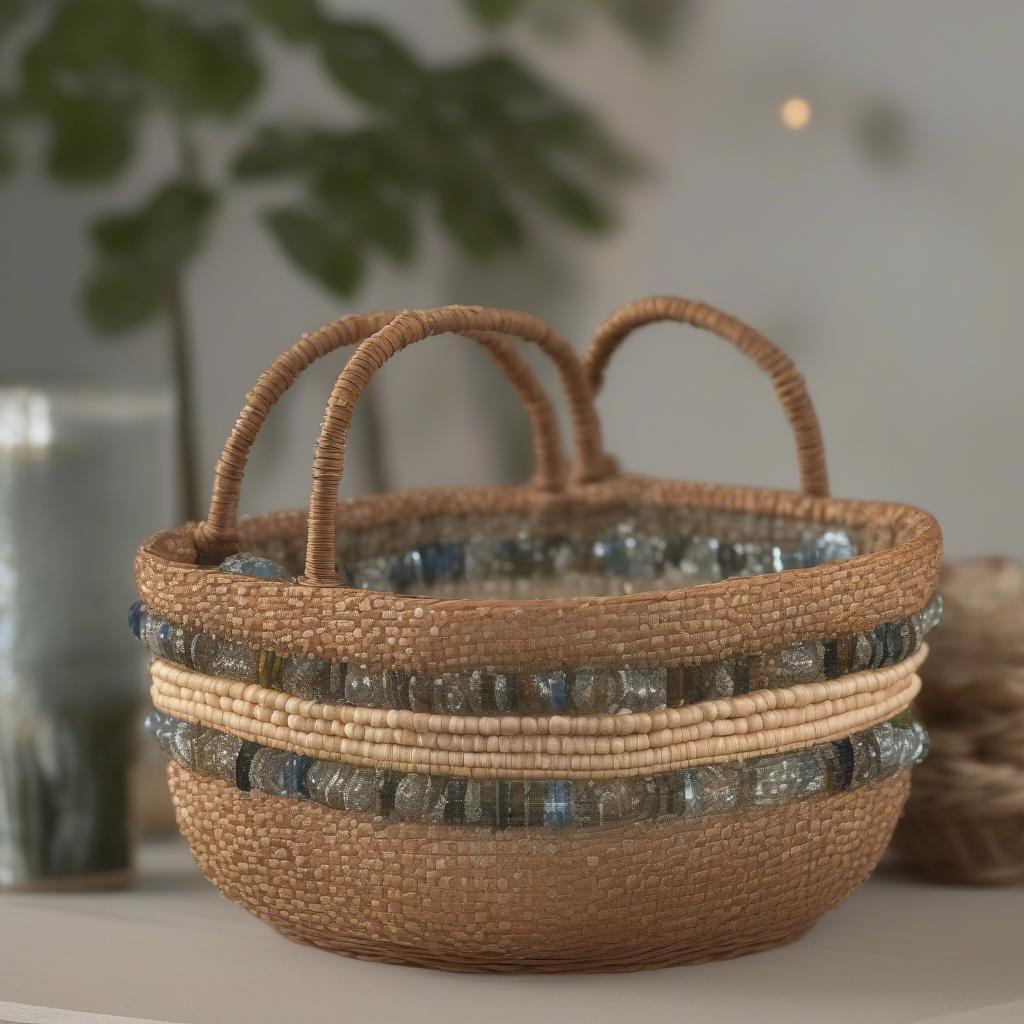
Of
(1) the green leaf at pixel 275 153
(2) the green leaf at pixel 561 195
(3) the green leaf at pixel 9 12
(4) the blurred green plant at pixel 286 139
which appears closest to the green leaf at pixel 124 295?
(4) the blurred green plant at pixel 286 139

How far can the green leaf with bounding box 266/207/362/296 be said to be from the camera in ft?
3.94

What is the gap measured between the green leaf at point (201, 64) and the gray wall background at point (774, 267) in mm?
32

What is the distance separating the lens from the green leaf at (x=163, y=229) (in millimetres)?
1252

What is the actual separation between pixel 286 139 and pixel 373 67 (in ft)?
0.41

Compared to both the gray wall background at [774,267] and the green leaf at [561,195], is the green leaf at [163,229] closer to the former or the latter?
the gray wall background at [774,267]

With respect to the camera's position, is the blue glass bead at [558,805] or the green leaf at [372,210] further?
the green leaf at [372,210]

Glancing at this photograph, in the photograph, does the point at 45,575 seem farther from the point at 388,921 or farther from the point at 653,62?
the point at 653,62

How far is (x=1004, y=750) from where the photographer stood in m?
0.74

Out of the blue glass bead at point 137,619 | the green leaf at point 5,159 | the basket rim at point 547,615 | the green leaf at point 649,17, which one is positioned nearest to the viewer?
the basket rim at point 547,615

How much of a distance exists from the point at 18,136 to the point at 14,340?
0.20m

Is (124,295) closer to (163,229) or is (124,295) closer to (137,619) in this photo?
(163,229)

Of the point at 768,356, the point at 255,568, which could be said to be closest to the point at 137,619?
the point at 255,568

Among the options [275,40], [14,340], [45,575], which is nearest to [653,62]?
[275,40]

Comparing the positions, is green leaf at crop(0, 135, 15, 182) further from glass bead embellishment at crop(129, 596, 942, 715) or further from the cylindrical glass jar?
glass bead embellishment at crop(129, 596, 942, 715)
